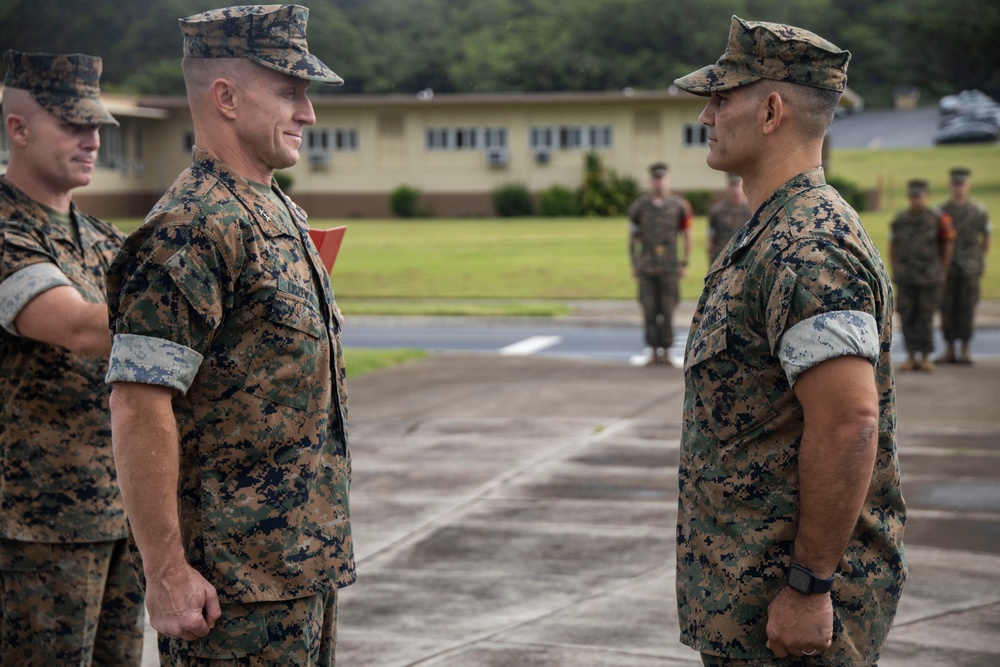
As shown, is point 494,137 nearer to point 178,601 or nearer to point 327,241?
point 327,241

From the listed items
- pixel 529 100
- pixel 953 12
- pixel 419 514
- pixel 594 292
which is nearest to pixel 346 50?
pixel 529 100

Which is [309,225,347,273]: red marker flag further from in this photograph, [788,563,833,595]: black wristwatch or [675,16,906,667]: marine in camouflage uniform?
[788,563,833,595]: black wristwatch

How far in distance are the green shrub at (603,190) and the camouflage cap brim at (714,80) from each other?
144 feet

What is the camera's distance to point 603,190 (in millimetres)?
47531

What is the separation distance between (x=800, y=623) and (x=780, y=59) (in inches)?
48.6

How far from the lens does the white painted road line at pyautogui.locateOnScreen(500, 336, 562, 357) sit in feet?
51.2

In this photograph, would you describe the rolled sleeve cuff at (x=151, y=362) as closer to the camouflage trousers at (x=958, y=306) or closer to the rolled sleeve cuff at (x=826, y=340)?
the rolled sleeve cuff at (x=826, y=340)

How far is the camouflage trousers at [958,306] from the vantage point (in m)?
13.9

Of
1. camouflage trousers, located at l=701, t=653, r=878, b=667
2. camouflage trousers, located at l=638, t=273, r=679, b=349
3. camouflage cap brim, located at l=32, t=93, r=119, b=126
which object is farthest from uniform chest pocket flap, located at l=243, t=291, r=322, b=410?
camouflage trousers, located at l=638, t=273, r=679, b=349

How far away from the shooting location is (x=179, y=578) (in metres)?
2.65

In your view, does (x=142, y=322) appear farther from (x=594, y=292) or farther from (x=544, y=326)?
(x=594, y=292)

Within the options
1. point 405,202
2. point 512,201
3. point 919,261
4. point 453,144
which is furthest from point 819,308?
point 453,144

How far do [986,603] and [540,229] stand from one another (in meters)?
34.8

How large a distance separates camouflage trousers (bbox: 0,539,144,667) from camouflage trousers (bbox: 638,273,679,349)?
1059cm
